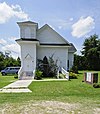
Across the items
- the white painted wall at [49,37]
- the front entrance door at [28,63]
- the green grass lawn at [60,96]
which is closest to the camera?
the green grass lawn at [60,96]

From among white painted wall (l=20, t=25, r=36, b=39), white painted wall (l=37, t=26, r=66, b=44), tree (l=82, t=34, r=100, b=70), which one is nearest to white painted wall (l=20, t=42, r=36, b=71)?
white painted wall (l=20, t=25, r=36, b=39)

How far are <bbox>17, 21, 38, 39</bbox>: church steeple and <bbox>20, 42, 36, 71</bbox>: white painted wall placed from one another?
6.78 feet

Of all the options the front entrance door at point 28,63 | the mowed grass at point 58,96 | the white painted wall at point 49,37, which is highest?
the white painted wall at point 49,37

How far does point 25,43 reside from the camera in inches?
1198

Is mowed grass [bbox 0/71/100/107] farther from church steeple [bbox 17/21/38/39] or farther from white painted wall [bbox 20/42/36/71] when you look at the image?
church steeple [bbox 17/21/38/39]

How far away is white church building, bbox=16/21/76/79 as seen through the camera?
30422mm

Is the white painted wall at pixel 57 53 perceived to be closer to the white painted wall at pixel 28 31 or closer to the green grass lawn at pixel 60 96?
the white painted wall at pixel 28 31

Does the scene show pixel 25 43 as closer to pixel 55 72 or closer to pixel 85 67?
pixel 55 72

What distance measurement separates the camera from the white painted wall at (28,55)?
30406 millimetres

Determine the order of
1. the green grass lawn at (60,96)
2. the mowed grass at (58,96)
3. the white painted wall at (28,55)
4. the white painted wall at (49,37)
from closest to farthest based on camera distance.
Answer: the green grass lawn at (60,96)
the mowed grass at (58,96)
the white painted wall at (28,55)
the white painted wall at (49,37)

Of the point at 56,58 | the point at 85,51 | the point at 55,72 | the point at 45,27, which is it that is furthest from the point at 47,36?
the point at 85,51

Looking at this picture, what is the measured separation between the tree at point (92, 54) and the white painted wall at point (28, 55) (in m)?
31.4

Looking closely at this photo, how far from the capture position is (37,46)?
106 feet

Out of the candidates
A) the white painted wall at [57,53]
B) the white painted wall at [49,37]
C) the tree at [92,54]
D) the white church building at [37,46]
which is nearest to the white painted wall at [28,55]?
the white church building at [37,46]
